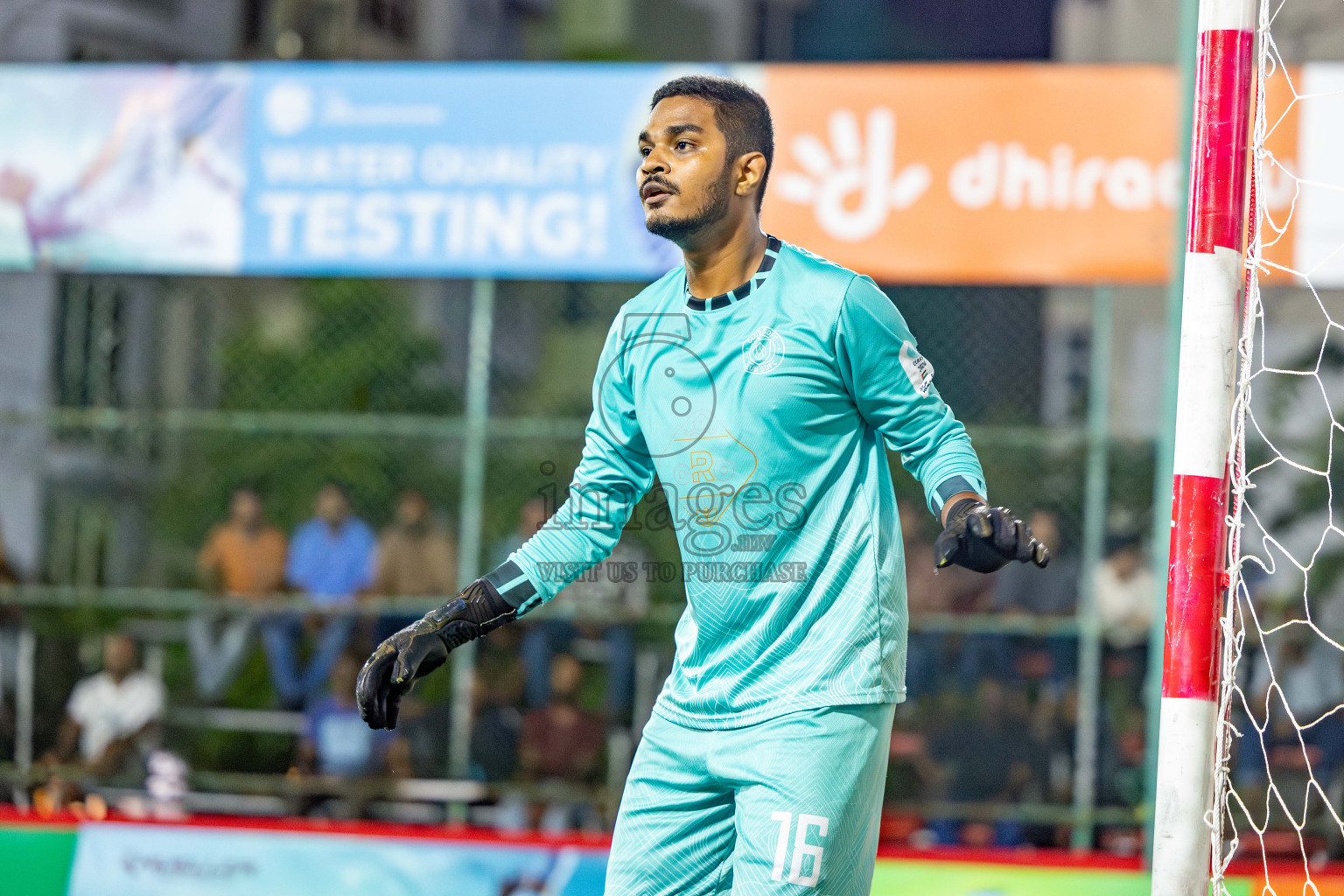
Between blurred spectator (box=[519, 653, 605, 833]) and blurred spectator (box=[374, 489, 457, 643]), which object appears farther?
blurred spectator (box=[374, 489, 457, 643])

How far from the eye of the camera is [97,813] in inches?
272

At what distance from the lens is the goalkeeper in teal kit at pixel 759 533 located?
2.53m

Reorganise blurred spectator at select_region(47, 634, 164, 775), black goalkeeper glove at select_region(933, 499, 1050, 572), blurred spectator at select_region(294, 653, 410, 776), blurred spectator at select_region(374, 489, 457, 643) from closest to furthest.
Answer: black goalkeeper glove at select_region(933, 499, 1050, 572), blurred spectator at select_region(294, 653, 410, 776), blurred spectator at select_region(47, 634, 164, 775), blurred spectator at select_region(374, 489, 457, 643)

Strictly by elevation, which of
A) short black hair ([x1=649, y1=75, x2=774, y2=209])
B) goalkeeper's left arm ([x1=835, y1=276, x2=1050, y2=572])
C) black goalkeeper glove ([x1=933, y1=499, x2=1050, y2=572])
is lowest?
black goalkeeper glove ([x1=933, y1=499, x2=1050, y2=572])

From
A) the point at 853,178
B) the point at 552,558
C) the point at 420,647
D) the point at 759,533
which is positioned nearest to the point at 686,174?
the point at 759,533

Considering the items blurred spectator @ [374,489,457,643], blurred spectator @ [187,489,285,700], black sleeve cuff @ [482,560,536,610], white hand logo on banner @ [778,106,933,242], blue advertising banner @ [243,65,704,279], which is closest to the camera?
black sleeve cuff @ [482,560,536,610]

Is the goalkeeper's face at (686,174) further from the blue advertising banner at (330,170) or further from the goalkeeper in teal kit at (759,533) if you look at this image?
the blue advertising banner at (330,170)

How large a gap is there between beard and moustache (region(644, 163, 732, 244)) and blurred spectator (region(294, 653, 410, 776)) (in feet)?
17.7

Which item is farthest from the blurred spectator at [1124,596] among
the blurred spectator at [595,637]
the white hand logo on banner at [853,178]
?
the blurred spectator at [595,637]

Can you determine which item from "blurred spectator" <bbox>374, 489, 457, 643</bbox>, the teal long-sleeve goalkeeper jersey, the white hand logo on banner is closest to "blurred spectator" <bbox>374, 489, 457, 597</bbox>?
"blurred spectator" <bbox>374, 489, 457, 643</bbox>

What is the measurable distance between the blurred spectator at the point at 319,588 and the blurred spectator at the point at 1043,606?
3.43 metres

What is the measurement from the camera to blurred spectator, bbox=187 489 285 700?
8.12 meters

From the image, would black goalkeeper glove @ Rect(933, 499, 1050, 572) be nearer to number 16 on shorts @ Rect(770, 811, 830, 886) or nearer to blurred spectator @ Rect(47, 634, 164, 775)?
number 16 on shorts @ Rect(770, 811, 830, 886)

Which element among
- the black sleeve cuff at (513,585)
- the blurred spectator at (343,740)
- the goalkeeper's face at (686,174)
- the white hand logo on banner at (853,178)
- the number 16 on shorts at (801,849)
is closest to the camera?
the number 16 on shorts at (801,849)
